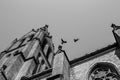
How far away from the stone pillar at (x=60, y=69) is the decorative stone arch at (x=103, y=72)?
4.41 ft

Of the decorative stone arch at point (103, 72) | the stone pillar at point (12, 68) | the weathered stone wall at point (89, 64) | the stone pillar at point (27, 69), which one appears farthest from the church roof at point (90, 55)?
the stone pillar at point (12, 68)

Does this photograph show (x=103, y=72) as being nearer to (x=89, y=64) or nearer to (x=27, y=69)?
(x=89, y=64)

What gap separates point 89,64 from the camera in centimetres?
1238

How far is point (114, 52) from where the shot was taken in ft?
39.7

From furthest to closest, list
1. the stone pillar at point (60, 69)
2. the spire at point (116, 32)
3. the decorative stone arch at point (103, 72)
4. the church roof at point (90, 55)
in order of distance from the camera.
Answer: the church roof at point (90, 55), the spire at point (116, 32), the decorative stone arch at point (103, 72), the stone pillar at point (60, 69)

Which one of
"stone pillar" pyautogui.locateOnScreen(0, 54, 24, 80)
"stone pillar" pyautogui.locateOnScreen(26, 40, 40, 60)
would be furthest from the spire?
"stone pillar" pyautogui.locateOnScreen(26, 40, 40, 60)

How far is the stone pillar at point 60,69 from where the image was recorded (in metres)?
10.1

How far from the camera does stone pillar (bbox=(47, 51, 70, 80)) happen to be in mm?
10133

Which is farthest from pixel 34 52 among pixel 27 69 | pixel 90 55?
pixel 90 55

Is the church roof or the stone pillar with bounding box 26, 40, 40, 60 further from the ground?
the church roof

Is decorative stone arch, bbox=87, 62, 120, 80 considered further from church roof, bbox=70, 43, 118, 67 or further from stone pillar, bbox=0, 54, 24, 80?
stone pillar, bbox=0, 54, 24, 80

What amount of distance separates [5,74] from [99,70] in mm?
7115

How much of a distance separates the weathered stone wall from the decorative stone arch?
197 mm

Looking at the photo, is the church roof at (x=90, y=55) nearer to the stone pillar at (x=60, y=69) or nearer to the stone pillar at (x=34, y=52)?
the stone pillar at (x=60, y=69)
